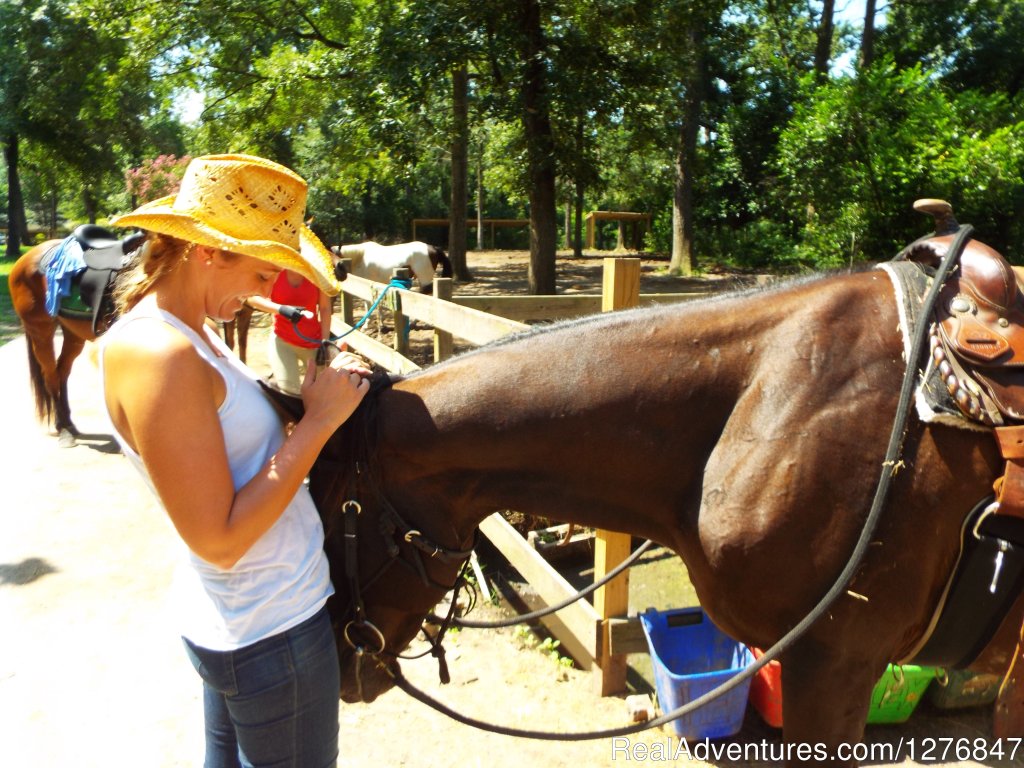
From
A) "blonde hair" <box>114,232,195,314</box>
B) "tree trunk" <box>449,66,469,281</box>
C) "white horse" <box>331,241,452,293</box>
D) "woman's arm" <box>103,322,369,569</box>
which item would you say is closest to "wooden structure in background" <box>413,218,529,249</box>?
"tree trunk" <box>449,66,469,281</box>

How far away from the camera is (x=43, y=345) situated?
650 cm

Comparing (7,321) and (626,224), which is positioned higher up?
(626,224)

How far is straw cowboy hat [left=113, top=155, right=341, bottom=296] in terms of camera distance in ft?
4.50

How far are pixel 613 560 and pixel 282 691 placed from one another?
1.84 m

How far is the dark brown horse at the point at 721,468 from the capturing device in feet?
5.16

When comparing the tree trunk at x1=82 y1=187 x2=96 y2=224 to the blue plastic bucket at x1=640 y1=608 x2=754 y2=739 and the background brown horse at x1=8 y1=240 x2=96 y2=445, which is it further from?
the blue plastic bucket at x1=640 y1=608 x2=754 y2=739

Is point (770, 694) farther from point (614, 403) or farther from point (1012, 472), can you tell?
point (614, 403)

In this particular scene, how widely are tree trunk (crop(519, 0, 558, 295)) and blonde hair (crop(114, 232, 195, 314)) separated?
707 cm

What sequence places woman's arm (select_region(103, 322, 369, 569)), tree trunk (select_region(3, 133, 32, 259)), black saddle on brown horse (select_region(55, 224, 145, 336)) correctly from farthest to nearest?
tree trunk (select_region(3, 133, 32, 259)) < black saddle on brown horse (select_region(55, 224, 145, 336)) < woman's arm (select_region(103, 322, 369, 569))

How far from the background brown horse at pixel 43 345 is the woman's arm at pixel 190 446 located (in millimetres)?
6043

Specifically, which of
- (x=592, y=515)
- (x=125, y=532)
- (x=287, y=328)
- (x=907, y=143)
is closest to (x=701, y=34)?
(x=907, y=143)

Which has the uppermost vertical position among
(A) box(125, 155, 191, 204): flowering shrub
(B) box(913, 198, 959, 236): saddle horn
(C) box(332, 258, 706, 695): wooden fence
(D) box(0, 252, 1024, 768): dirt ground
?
(A) box(125, 155, 191, 204): flowering shrub

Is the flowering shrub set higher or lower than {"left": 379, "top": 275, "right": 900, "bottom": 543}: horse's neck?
higher

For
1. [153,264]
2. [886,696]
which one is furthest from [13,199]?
[886,696]
